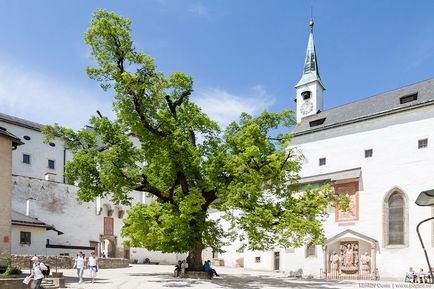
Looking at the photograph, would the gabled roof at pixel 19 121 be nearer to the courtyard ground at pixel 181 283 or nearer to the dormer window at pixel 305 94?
the courtyard ground at pixel 181 283

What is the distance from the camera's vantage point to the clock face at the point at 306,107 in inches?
2021

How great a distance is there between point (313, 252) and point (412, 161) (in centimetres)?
1105

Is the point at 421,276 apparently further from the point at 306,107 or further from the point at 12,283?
the point at 306,107

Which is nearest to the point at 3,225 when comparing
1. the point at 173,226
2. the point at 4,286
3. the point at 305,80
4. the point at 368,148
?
the point at 4,286

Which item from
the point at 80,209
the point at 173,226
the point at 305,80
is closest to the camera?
the point at 173,226

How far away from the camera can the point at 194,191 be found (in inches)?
939

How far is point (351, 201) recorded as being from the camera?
3488 cm

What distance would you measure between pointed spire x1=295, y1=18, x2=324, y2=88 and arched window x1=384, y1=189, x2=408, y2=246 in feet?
76.4

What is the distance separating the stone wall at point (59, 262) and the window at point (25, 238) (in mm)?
4291

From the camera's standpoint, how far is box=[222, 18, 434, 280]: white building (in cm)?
3152

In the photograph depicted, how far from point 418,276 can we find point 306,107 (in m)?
26.3

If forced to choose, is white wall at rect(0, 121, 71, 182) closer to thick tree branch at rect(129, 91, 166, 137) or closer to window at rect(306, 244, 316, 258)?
thick tree branch at rect(129, 91, 166, 137)

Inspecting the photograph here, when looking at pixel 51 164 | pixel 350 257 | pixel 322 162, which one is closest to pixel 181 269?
pixel 350 257

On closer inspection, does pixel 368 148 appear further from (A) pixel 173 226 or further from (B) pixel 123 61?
(B) pixel 123 61
